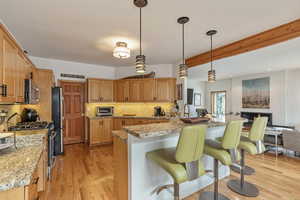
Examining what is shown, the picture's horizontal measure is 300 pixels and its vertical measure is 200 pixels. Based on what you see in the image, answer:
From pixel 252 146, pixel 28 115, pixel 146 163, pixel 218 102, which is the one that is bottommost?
pixel 146 163

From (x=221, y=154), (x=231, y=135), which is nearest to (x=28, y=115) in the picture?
(x=221, y=154)

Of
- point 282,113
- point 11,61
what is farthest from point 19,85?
point 282,113

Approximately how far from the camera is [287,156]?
387cm

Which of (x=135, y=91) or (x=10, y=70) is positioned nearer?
(x=10, y=70)

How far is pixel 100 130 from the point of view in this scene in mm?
4855

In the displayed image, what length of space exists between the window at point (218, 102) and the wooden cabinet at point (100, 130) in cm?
557

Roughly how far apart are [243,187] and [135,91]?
149 inches

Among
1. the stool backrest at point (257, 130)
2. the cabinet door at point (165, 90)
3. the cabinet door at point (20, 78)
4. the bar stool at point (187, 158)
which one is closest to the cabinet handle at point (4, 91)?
the cabinet door at point (20, 78)

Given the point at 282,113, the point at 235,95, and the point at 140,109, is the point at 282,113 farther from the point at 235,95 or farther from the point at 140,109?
the point at 140,109

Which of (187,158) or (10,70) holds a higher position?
(10,70)

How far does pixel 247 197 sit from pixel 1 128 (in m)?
3.80

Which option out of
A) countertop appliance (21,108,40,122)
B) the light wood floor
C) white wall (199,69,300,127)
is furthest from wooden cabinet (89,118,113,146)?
white wall (199,69,300,127)

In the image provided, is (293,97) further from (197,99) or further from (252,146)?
(252,146)

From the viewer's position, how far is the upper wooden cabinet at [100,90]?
15.9ft
